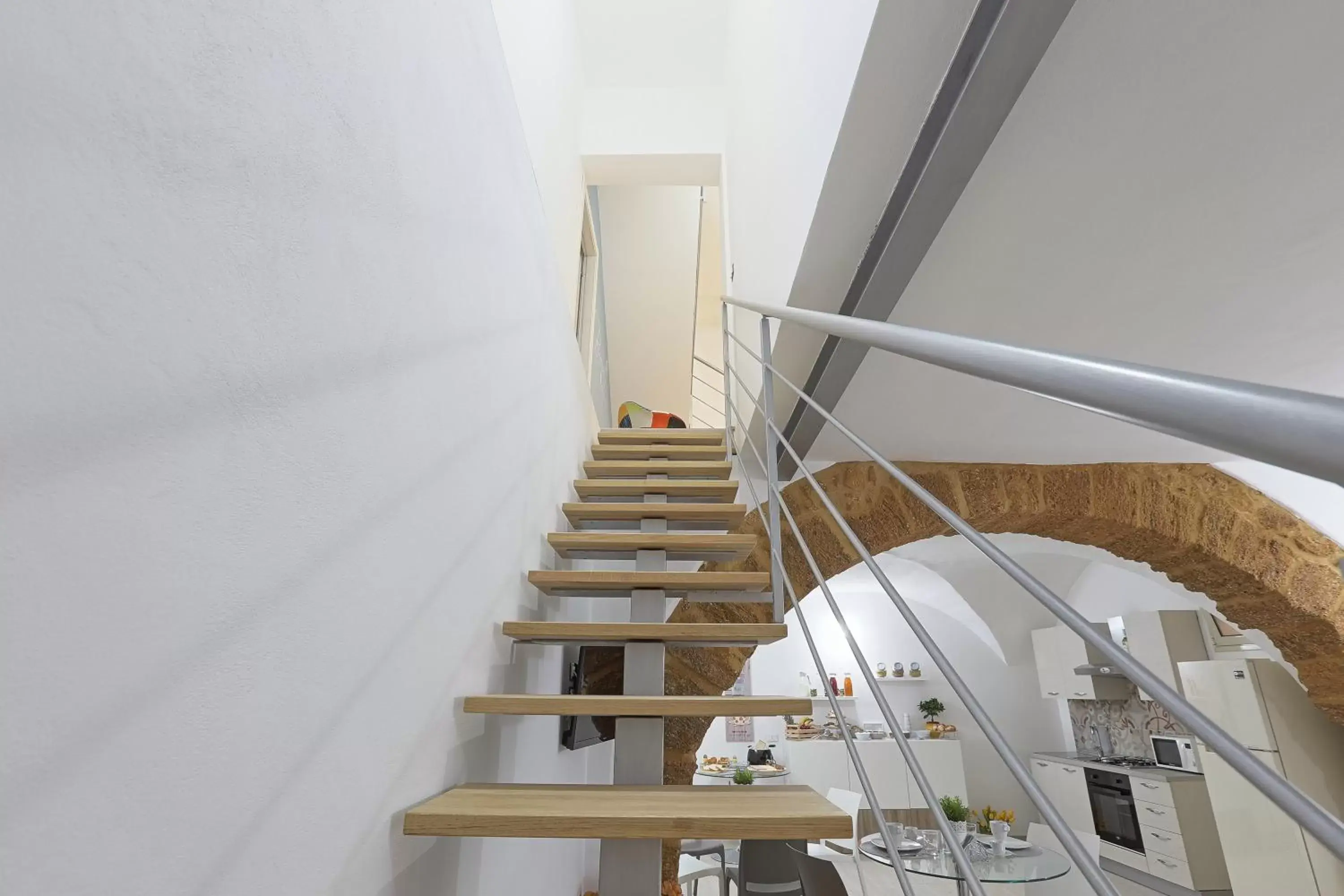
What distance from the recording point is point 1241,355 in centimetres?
221

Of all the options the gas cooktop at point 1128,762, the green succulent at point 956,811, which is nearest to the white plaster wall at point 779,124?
the green succulent at point 956,811

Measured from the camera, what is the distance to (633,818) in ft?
3.64

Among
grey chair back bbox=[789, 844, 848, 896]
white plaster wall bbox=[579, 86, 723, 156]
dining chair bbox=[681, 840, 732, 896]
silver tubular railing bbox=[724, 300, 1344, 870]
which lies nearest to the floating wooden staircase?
silver tubular railing bbox=[724, 300, 1344, 870]

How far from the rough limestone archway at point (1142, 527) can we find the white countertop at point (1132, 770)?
176cm

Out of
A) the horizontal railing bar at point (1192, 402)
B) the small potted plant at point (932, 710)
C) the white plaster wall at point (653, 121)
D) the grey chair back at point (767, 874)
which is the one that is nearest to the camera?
the horizontal railing bar at point (1192, 402)

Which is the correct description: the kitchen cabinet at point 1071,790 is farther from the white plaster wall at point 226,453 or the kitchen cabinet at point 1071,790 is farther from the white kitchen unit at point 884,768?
the white plaster wall at point 226,453

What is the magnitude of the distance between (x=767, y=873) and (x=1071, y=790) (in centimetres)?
435

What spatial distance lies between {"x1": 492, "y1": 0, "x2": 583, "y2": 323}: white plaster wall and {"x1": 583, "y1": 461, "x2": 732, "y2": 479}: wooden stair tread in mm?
805

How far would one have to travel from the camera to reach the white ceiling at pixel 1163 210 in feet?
3.81

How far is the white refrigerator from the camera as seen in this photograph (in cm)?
386

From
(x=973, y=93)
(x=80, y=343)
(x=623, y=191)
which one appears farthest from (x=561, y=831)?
(x=623, y=191)

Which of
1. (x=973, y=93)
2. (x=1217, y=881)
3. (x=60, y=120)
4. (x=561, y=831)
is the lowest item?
(x=1217, y=881)

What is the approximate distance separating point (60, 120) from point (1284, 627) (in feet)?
15.8

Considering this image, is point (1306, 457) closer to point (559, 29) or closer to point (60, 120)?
point (60, 120)
